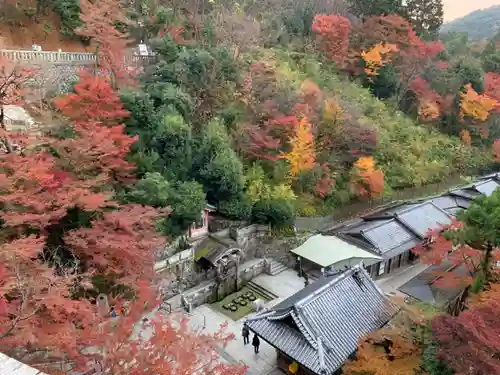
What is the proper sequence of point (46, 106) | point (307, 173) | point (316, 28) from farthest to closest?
point (316, 28) → point (307, 173) → point (46, 106)

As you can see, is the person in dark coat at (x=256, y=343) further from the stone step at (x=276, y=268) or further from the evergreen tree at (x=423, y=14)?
the evergreen tree at (x=423, y=14)

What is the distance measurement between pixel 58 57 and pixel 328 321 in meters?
22.9

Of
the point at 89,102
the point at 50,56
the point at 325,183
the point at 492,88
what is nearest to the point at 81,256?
the point at 89,102

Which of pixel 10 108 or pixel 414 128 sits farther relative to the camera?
pixel 414 128

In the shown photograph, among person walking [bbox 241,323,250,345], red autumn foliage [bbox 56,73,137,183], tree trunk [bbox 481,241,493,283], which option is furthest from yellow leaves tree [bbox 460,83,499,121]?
red autumn foliage [bbox 56,73,137,183]

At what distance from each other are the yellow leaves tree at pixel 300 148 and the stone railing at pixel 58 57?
11.5m

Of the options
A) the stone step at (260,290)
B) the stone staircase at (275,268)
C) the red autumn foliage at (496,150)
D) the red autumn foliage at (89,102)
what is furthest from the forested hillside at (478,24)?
the red autumn foliage at (89,102)

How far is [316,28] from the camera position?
38188 millimetres

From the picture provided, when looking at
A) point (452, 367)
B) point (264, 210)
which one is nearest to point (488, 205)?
point (452, 367)

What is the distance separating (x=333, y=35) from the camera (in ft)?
127

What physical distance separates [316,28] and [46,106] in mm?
25995

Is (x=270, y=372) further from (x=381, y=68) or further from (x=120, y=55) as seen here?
(x=381, y=68)

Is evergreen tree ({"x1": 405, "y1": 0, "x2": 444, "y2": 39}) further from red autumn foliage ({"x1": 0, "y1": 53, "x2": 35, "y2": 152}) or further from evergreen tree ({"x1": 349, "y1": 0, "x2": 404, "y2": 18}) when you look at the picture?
red autumn foliage ({"x1": 0, "y1": 53, "x2": 35, "y2": 152})

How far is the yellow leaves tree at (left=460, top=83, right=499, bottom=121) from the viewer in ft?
133
